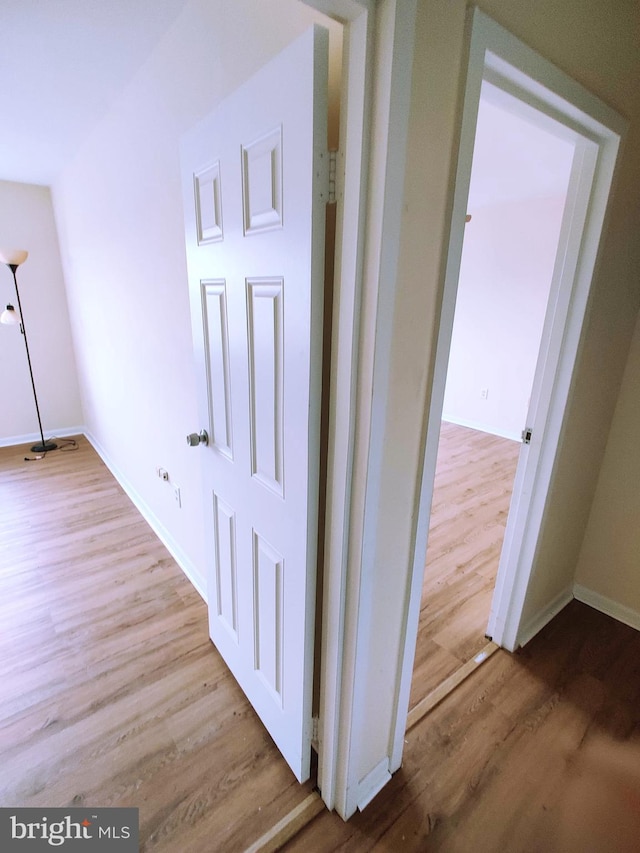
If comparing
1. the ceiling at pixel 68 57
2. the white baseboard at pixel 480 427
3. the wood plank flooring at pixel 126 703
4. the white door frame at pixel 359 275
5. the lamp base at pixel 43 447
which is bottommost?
the wood plank flooring at pixel 126 703

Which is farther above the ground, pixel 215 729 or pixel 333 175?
pixel 333 175

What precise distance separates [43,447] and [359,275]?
4.12 m

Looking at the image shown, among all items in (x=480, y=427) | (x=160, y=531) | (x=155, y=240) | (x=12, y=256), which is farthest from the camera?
(x=480, y=427)

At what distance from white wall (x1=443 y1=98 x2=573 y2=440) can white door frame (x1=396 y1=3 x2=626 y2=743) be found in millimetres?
2210

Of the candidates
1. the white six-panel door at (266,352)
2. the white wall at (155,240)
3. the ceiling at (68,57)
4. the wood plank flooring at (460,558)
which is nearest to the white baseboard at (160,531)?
the white wall at (155,240)

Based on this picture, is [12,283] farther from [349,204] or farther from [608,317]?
[608,317]

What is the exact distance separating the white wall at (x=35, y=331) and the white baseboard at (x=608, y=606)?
4.60 m

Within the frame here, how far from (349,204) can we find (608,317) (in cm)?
129

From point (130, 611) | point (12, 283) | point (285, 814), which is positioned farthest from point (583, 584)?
point (12, 283)

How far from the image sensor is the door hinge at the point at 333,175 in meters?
0.80

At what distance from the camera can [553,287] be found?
1438mm

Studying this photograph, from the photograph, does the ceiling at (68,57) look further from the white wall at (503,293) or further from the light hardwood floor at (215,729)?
the white wall at (503,293)

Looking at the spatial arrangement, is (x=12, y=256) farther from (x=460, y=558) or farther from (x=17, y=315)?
(x=460, y=558)

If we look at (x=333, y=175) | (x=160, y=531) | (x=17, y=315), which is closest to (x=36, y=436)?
(x=17, y=315)
